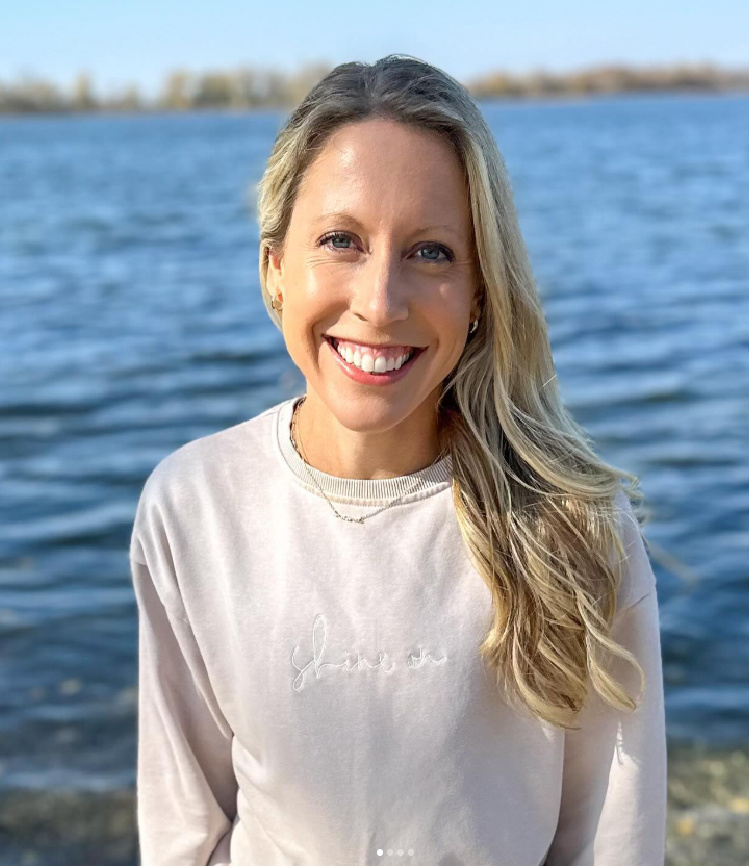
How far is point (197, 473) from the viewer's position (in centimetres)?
212

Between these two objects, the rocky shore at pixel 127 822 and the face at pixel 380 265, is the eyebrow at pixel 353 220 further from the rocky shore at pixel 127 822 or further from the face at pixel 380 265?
the rocky shore at pixel 127 822

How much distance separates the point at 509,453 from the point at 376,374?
1.07 feet

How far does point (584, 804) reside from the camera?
2.09 metres

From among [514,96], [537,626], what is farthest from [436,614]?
[514,96]

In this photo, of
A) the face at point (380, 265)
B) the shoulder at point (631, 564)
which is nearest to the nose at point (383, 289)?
the face at point (380, 265)

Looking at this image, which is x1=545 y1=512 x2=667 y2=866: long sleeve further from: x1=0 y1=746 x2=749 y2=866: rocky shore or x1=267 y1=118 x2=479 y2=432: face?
x1=0 y1=746 x2=749 y2=866: rocky shore

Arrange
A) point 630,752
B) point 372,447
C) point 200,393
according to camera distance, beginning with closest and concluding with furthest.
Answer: point 630,752 → point 372,447 → point 200,393

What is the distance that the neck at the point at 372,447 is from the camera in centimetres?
210

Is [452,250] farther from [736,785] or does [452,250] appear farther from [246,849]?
[736,785]

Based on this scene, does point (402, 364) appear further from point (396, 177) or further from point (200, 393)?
point (200, 393)

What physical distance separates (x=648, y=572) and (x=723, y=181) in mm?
25613

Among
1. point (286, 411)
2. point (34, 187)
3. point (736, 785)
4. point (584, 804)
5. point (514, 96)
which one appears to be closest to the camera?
point (584, 804)

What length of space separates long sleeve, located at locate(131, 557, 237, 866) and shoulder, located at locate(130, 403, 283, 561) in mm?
104

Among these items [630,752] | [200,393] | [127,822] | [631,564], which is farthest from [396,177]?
[200,393]
